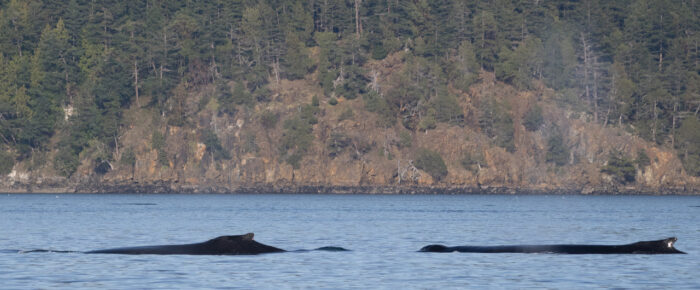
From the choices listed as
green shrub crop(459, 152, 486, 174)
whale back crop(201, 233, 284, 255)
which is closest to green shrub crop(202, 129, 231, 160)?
→ green shrub crop(459, 152, 486, 174)

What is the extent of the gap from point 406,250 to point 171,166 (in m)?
148

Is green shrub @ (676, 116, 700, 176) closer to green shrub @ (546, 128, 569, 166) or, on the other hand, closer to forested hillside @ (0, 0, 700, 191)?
forested hillside @ (0, 0, 700, 191)

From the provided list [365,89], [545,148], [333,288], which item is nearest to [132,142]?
[365,89]

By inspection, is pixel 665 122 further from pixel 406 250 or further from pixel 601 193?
pixel 406 250

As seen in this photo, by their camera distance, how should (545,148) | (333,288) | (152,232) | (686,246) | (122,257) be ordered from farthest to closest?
(545,148) < (152,232) < (686,246) < (122,257) < (333,288)

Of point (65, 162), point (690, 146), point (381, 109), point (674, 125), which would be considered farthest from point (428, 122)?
point (65, 162)

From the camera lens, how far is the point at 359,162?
609ft

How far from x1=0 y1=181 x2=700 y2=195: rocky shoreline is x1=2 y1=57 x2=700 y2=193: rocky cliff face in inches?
8.4

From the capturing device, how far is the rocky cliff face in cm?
18612

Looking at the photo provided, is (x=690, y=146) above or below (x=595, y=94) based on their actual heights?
below

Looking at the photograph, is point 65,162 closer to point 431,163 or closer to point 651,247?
point 431,163

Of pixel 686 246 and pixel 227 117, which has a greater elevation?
pixel 227 117

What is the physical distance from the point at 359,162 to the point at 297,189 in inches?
492

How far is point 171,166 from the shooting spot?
189250 mm
